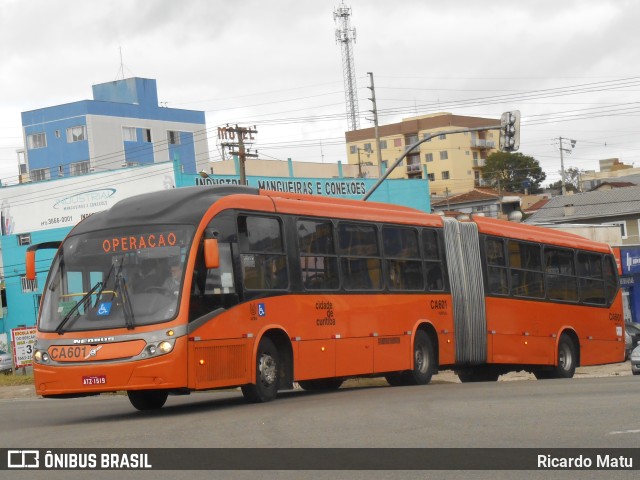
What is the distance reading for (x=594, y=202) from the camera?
80062 mm

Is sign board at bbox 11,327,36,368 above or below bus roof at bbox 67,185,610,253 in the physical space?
below

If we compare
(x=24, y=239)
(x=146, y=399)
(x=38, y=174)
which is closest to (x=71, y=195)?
(x=24, y=239)

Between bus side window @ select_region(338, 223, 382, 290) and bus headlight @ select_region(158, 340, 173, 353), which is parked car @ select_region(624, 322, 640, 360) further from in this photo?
bus headlight @ select_region(158, 340, 173, 353)

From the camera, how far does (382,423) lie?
12930 mm

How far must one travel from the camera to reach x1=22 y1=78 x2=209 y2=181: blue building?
83.0 m

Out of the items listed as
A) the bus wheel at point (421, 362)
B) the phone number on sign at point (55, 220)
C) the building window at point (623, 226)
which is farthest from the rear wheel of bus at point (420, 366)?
the building window at point (623, 226)

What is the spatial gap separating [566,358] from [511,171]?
9954 centimetres

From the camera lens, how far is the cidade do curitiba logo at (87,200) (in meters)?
62.3

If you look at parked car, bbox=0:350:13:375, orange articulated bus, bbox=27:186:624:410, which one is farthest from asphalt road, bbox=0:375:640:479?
parked car, bbox=0:350:13:375

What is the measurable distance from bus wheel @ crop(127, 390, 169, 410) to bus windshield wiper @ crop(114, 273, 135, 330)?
223cm

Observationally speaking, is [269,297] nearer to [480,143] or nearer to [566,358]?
[566,358]

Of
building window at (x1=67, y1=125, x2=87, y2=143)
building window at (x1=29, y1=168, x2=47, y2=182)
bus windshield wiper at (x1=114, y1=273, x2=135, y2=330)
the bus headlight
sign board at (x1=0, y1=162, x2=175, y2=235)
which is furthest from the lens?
building window at (x1=29, y1=168, x2=47, y2=182)

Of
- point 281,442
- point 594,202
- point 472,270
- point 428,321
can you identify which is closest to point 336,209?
point 428,321

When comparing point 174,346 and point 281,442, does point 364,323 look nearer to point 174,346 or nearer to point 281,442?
point 174,346
